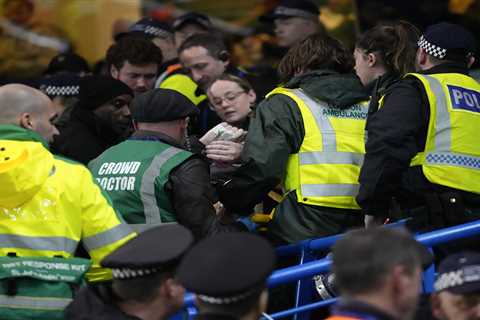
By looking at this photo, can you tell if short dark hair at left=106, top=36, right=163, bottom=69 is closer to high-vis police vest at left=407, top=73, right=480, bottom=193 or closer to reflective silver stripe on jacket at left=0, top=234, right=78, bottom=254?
high-vis police vest at left=407, top=73, right=480, bottom=193

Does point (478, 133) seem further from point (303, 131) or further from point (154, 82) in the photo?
point (154, 82)

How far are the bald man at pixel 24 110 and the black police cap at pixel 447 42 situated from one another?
220cm

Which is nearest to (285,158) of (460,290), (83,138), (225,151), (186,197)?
(225,151)

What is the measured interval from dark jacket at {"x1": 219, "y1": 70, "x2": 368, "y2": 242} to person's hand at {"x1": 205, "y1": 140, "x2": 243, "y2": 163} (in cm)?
12

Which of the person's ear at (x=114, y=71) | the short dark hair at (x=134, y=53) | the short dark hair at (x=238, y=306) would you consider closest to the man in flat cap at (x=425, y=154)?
the short dark hair at (x=238, y=306)

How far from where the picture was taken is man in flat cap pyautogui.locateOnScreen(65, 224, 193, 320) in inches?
197

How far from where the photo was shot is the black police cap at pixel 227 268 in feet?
14.7

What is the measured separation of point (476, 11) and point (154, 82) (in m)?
2.68

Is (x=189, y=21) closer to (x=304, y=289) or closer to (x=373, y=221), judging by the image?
(x=304, y=289)

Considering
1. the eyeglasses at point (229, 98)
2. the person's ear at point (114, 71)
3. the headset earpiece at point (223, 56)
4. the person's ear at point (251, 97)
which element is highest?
the eyeglasses at point (229, 98)

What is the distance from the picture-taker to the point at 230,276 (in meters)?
4.51

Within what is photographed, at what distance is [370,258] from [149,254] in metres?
1.11

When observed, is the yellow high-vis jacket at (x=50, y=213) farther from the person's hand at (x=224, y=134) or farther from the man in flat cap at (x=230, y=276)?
the person's hand at (x=224, y=134)

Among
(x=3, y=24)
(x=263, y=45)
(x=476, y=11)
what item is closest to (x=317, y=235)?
(x=476, y=11)
